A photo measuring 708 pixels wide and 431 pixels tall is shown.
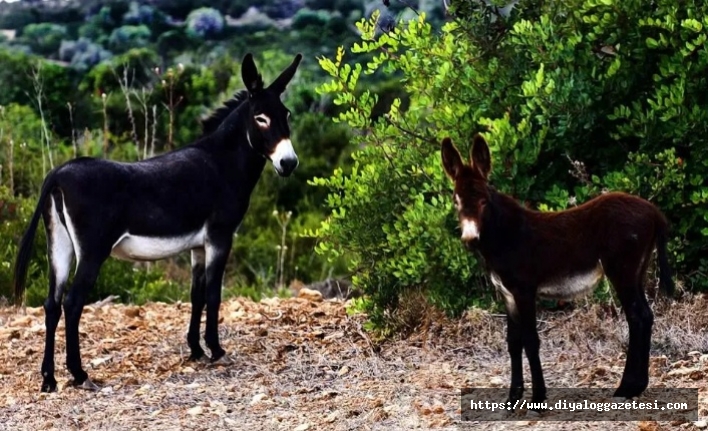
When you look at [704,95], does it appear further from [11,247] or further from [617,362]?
[11,247]

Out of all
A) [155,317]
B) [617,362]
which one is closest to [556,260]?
[617,362]

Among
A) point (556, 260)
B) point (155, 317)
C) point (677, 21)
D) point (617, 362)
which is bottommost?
point (155, 317)

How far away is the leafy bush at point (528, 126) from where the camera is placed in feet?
24.0

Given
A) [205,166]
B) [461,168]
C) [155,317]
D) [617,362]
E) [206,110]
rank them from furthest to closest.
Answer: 1. [206,110]
2. [155,317]
3. [205,166]
4. [617,362]
5. [461,168]

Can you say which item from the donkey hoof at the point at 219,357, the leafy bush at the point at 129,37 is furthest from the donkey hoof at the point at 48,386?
the leafy bush at the point at 129,37

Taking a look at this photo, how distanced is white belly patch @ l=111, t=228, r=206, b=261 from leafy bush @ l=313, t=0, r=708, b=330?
3.19ft

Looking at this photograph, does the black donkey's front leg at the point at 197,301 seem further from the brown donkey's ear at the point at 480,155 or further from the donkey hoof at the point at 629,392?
the donkey hoof at the point at 629,392

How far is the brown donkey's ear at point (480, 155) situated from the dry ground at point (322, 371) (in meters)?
1.28

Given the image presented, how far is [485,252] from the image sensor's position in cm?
602

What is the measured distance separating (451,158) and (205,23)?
30296 millimetres

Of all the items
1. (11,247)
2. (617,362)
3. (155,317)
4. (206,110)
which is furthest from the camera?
(206,110)

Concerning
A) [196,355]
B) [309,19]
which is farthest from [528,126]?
[309,19]

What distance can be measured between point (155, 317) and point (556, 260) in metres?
4.46

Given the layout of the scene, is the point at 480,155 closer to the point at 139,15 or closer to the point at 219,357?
the point at 219,357
